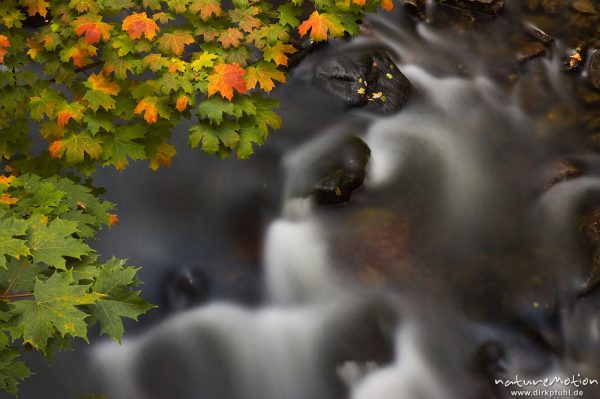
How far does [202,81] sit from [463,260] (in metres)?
3.85

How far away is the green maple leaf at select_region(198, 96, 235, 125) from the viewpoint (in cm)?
375

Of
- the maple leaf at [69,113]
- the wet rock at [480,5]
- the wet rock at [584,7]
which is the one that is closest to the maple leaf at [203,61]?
the maple leaf at [69,113]

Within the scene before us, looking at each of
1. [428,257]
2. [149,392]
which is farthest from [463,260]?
[149,392]

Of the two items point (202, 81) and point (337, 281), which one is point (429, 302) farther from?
point (202, 81)

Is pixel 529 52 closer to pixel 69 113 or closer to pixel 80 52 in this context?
pixel 80 52

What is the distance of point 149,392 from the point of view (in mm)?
5191

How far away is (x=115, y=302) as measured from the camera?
9.48ft

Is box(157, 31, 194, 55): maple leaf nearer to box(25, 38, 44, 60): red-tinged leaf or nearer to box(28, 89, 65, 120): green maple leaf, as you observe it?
box(28, 89, 65, 120): green maple leaf


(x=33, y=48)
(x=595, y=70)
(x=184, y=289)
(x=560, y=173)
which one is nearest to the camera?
(x=33, y=48)

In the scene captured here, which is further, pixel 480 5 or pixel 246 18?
pixel 480 5

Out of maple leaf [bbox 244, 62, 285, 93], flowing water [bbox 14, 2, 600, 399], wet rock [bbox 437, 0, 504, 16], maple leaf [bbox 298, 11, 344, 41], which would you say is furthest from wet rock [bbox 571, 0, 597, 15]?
maple leaf [bbox 244, 62, 285, 93]

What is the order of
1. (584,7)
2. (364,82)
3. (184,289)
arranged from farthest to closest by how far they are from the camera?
(584,7), (364,82), (184,289)

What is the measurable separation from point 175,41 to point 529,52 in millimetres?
6491

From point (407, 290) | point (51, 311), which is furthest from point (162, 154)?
point (407, 290)
